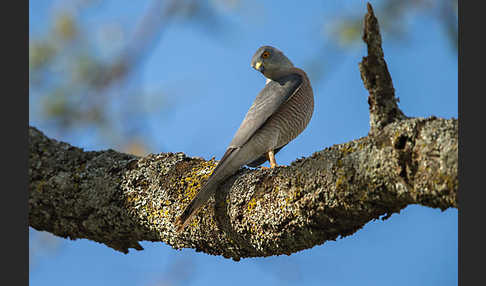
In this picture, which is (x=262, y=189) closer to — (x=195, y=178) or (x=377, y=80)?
(x=195, y=178)

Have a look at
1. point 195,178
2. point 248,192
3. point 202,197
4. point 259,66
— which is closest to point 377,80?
point 248,192

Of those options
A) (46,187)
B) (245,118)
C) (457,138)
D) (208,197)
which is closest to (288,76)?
(245,118)

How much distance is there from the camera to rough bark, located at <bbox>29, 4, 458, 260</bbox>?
2.28 metres

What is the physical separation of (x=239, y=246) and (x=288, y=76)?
2.44 m

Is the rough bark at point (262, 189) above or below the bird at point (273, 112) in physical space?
below

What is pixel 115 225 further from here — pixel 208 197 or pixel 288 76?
pixel 288 76

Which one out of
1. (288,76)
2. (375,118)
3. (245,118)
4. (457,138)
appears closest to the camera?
(457,138)

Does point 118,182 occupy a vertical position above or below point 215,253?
above

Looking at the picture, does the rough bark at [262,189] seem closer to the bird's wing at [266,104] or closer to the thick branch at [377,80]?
the thick branch at [377,80]

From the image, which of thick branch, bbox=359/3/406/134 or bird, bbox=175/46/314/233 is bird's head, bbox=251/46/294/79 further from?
thick branch, bbox=359/3/406/134

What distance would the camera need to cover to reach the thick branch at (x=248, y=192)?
2.27m

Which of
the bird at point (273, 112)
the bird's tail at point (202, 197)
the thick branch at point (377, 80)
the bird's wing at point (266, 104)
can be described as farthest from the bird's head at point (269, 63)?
the thick branch at point (377, 80)

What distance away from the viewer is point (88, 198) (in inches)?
139

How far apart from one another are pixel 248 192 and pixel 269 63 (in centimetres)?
247
